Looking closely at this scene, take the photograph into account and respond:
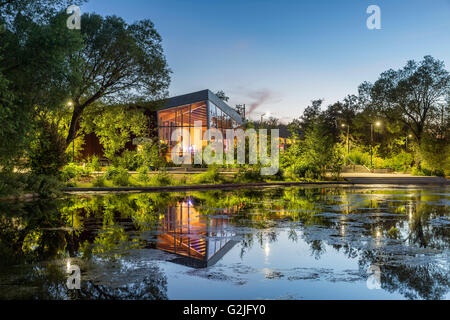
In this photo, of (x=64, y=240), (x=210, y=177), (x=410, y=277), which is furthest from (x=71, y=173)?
(x=410, y=277)

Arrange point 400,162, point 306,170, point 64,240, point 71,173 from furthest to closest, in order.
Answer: point 400,162 < point 306,170 < point 71,173 < point 64,240

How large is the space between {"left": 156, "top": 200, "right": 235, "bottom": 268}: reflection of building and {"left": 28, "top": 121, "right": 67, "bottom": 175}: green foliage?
12584 mm

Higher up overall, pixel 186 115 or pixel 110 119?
pixel 186 115

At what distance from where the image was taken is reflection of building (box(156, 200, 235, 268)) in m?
8.32

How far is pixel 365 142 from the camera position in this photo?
85.4 m

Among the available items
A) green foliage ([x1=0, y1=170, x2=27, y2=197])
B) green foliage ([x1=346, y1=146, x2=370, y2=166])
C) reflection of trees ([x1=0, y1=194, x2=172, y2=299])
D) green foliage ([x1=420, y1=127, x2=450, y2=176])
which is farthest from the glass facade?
reflection of trees ([x1=0, y1=194, x2=172, y2=299])

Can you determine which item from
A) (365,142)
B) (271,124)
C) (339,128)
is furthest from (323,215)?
(339,128)

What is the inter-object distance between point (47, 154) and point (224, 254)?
19407 millimetres

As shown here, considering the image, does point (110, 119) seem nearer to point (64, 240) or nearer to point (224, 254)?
point (64, 240)

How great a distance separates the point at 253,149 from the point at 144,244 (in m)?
25.5

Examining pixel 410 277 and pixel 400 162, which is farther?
pixel 400 162

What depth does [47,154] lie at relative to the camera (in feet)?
81.8

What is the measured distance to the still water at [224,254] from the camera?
20.1ft
